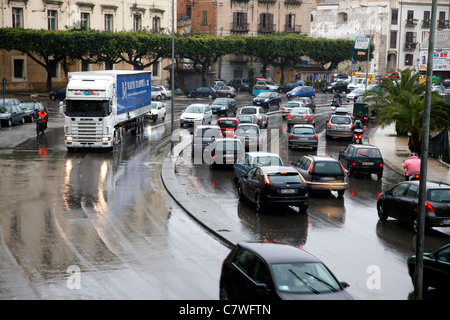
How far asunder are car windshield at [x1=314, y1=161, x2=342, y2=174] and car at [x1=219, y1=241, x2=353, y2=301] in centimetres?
1217

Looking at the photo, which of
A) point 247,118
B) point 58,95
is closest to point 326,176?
point 247,118

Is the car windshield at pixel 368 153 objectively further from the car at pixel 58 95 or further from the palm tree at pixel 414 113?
the car at pixel 58 95

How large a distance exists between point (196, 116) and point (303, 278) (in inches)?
1423

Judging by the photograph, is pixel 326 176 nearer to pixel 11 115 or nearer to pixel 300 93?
pixel 11 115

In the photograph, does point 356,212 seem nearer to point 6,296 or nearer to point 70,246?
point 70,246

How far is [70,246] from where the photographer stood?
16.3 meters

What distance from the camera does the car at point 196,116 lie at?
1820 inches

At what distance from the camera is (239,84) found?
84.9m

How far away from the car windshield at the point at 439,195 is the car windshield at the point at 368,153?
10.1m

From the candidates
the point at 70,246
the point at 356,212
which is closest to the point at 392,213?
the point at 356,212

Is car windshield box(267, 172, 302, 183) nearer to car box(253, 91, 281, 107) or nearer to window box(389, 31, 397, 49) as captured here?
car box(253, 91, 281, 107)

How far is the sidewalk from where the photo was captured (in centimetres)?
3003

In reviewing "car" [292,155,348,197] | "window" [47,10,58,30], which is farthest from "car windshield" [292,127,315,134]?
"window" [47,10,58,30]

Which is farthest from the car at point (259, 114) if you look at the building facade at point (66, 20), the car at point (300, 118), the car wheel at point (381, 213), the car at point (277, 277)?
the car at point (277, 277)
